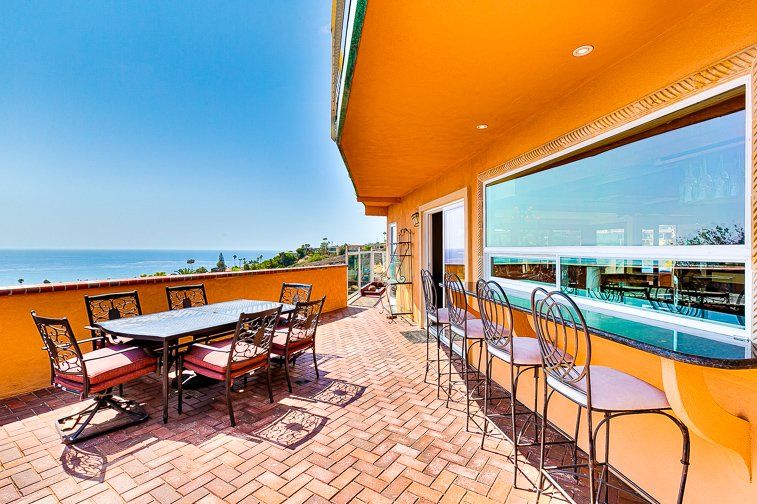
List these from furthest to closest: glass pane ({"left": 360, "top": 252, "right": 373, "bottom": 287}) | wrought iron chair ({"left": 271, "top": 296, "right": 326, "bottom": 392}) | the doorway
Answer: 1. glass pane ({"left": 360, "top": 252, "right": 373, "bottom": 287})
2. the doorway
3. wrought iron chair ({"left": 271, "top": 296, "right": 326, "bottom": 392})

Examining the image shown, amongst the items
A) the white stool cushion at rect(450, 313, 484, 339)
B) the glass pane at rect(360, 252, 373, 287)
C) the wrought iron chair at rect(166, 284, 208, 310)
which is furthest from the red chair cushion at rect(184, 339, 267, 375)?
the glass pane at rect(360, 252, 373, 287)

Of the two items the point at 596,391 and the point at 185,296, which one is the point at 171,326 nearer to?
the point at 185,296

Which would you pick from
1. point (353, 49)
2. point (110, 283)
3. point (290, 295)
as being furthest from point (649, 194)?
point (110, 283)

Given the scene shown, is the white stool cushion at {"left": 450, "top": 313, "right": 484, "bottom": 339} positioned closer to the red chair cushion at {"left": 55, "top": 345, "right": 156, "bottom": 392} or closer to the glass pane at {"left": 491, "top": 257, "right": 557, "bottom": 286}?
the glass pane at {"left": 491, "top": 257, "right": 557, "bottom": 286}

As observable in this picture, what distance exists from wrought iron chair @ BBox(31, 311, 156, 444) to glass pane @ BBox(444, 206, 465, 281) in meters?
4.12

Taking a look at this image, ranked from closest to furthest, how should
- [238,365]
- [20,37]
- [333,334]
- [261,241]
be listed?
[238,365] < [333,334] < [20,37] < [261,241]

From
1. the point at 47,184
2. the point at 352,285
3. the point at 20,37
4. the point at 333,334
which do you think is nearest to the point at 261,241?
the point at 47,184

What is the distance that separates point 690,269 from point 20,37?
→ 894 inches

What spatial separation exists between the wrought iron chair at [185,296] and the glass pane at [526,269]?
4010 millimetres

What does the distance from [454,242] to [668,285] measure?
11.0 feet

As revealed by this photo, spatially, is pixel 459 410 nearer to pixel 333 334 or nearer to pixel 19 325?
pixel 333 334

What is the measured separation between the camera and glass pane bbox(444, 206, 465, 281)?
501cm

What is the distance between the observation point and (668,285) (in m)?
1.98

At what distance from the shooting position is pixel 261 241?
158ft
